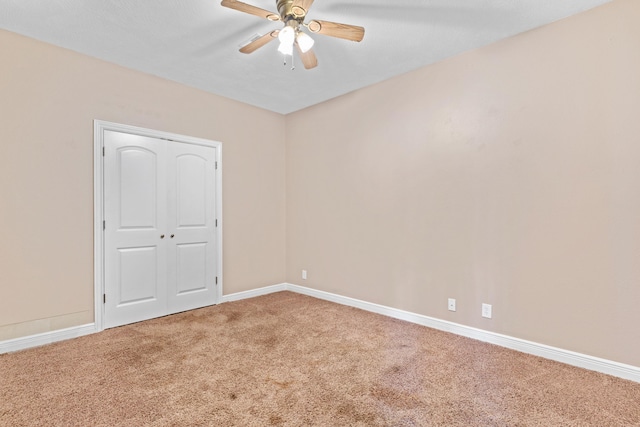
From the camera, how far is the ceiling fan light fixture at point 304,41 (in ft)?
7.23

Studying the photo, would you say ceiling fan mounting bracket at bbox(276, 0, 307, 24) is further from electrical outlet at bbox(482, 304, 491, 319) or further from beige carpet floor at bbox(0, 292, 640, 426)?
electrical outlet at bbox(482, 304, 491, 319)

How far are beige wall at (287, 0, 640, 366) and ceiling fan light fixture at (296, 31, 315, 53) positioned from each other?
5.04 ft

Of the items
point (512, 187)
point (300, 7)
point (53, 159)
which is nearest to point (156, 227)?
point (53, 159)

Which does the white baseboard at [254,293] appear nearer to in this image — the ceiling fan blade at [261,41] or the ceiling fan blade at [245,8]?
the ceiling fan blade at [261,41]

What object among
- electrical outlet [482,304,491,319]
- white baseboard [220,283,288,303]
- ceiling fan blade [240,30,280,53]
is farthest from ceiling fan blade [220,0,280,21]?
white baseboard [220,283,288,303]

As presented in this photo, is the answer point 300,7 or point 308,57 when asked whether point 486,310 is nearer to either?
point 308,57

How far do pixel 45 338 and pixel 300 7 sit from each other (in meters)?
3.41

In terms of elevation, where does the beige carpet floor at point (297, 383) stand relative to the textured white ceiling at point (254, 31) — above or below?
below

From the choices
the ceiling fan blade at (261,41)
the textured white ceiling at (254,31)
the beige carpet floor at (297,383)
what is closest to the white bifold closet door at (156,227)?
the beige carpet floor at (297,383)

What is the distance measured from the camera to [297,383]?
2148 millimetres

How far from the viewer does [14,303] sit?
8.76 feet

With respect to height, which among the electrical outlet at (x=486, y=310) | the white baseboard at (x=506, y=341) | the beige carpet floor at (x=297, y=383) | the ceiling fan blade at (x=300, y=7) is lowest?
the beige carpet floor at (x=297, y=383)

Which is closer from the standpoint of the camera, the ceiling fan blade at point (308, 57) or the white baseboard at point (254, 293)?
the ceiling fan blade at point (308, 57)

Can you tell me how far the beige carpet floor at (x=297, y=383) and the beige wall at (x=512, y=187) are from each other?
0.45m
